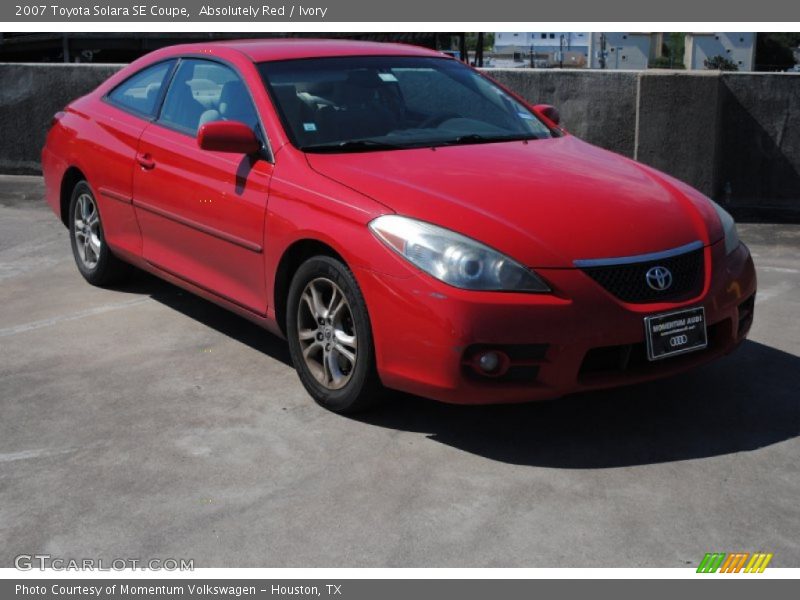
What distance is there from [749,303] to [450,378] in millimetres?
1558

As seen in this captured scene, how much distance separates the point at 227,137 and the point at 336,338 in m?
1.10

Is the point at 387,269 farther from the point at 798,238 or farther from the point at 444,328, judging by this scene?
the point at 798,238

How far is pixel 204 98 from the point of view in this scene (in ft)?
19.4

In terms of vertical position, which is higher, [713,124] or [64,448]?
[713,124]

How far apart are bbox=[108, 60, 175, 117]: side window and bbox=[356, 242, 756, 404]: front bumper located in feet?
7.94

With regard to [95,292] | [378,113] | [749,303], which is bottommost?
[95,292]

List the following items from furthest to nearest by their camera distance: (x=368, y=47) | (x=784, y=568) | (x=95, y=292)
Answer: (x=95, y=292) → (x=368, y=47) → (x=784, y=568)

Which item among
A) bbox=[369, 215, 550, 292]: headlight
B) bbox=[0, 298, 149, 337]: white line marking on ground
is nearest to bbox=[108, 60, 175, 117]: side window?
bbox=[0, 298, 149, 337]: white line marking on ground

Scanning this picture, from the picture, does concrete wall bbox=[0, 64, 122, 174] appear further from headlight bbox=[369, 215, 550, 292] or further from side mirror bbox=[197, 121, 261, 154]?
headlight bbox=[369, 215, 550, 292]

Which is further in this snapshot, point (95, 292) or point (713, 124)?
point (713, 124)

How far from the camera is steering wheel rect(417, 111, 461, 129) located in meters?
5.59

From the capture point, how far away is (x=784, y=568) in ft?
11.7

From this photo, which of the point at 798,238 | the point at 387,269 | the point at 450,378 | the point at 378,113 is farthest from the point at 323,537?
the point at 798,238

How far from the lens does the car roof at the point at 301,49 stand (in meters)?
5.79
